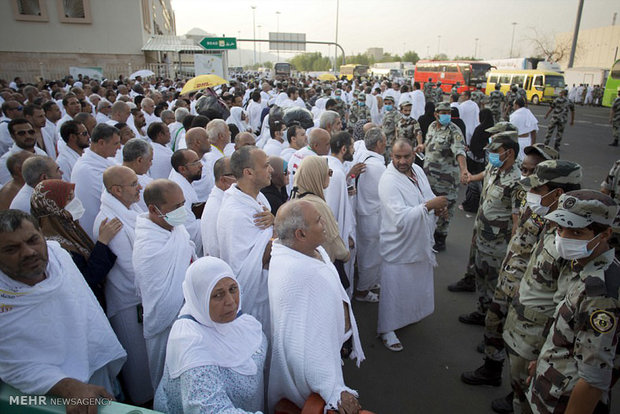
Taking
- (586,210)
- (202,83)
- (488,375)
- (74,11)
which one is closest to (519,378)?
(488,375)

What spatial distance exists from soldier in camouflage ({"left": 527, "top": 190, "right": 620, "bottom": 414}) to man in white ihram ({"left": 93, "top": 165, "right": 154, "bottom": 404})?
285 centimetres

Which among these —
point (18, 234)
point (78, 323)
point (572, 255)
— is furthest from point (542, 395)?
point (18, 234)

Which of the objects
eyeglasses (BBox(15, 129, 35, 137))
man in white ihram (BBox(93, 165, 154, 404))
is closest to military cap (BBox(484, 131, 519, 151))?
man in white ihram (BBox(93, 165, 154, 404))

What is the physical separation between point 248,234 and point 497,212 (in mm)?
2691

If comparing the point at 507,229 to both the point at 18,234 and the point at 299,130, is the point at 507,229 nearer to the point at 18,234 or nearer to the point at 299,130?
the point at 299,130

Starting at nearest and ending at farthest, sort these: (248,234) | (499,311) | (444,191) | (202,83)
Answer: (248,234), (499,311), (444,191), (202,83)

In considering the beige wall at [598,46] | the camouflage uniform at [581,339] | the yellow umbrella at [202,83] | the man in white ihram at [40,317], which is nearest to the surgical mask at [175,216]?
the man in white ihram at [40,317]

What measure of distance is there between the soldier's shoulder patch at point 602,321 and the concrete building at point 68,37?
33540mm

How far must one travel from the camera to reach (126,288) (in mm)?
2928

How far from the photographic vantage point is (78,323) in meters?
2.10

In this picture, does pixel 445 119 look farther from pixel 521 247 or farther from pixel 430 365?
pixel 430 365

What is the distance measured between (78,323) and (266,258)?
4.20 ft

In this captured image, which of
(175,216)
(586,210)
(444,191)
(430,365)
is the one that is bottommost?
(430,365)

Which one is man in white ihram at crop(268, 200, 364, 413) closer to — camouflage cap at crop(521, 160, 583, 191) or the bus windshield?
camouflage cap at crop(521, 160, 583, 191)
